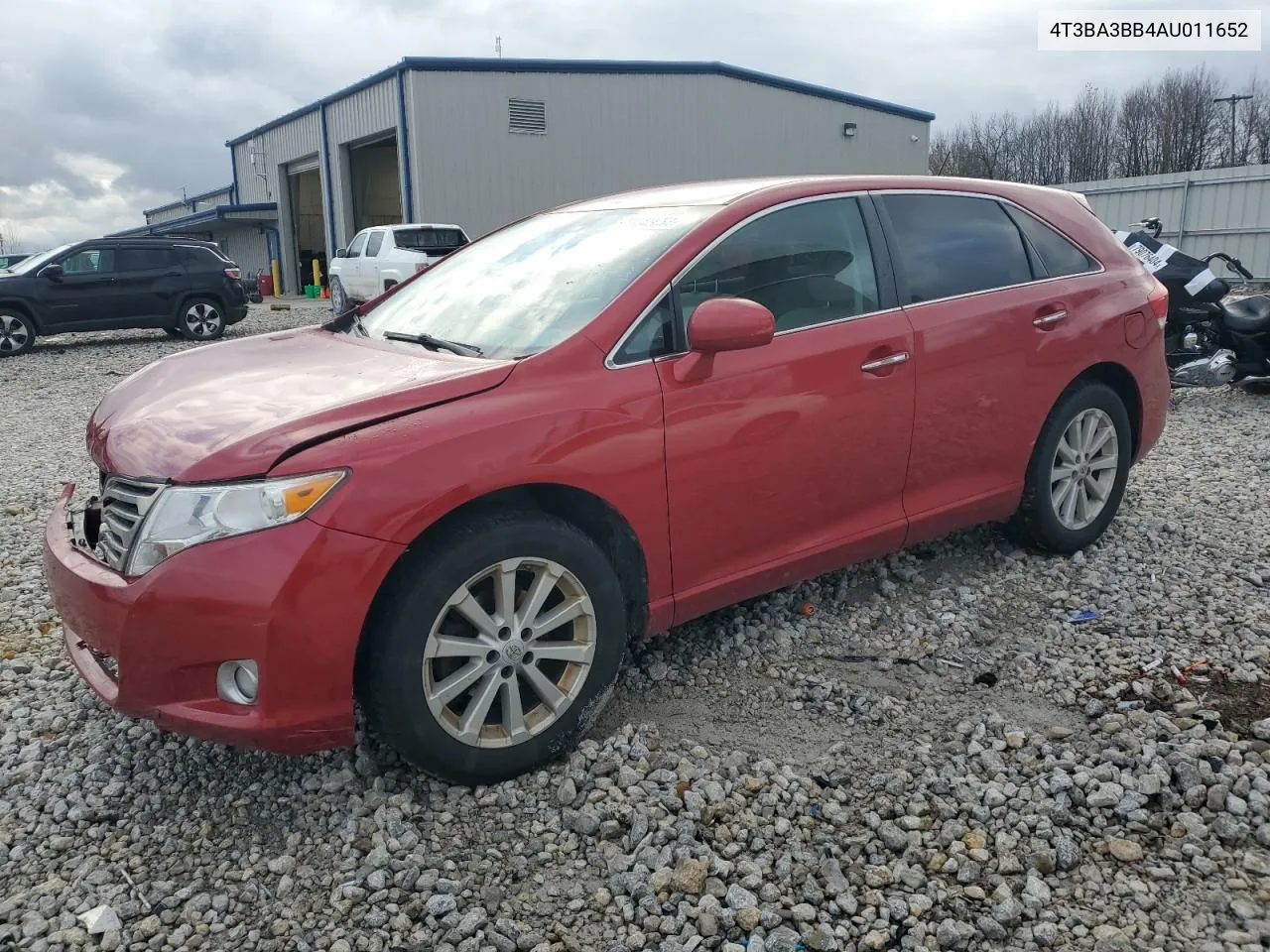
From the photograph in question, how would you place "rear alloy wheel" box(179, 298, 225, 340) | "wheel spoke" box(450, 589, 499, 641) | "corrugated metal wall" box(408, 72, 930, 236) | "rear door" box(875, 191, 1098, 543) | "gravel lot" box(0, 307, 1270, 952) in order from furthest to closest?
"corrugated metal wall" box(408, 72, 930, 236) → "rear alloy wheel" box(179, 298, 225, 340) → "rear door" box(875, 191, 1098, 543) → "wheel spoke" box(450, 589, 499, 641) → "gravel lot" box(0, 307, 1270, 952)

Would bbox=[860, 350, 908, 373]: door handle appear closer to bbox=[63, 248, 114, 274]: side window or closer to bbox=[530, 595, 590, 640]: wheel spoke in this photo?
bbox=[530, 595, 590, 640]: wheel spoke

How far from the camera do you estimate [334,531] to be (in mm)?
2490

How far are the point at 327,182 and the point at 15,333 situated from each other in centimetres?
1489

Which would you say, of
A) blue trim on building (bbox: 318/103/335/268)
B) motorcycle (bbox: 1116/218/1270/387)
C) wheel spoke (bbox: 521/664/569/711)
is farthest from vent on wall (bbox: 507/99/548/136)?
wheel spoke (bbox: 521/664/569/711)

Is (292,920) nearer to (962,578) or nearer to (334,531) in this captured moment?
(334,531)

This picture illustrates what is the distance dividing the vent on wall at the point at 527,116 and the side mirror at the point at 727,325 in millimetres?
21905

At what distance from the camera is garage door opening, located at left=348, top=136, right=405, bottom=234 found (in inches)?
1129

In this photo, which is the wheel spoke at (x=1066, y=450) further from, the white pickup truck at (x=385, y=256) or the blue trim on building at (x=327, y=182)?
the blue trim on building at (x=327, y=182)

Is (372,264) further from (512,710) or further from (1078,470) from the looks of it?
(512,710)

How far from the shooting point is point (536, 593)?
2836 mm

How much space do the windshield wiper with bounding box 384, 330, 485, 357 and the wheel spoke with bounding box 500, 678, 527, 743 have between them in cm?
104

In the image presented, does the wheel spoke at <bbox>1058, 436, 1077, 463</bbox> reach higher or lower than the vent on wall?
lower

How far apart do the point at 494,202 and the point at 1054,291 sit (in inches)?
823

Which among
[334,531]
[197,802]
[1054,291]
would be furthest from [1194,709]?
[197,802]
